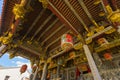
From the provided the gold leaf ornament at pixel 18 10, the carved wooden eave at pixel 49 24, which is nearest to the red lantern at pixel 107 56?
the carved wooden eave at pixel 49 24

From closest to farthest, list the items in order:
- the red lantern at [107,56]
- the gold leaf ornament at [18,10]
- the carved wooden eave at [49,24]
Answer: the gold leaf ornament at [18,10], the carved wooden eave at [49,24], the red lantern at [107,56]

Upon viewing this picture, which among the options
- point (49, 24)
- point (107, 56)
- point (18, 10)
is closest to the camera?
point (18, 10)

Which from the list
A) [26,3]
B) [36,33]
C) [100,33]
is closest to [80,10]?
[100,33]

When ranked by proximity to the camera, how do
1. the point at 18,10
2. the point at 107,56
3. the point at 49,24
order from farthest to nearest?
the point at 49,24 < the point at 107,56 < the point at 18,10

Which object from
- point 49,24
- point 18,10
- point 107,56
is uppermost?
point 49,24

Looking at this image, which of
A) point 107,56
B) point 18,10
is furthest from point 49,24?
point 107,56

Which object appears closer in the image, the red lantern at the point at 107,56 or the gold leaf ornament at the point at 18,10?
the gold leaf ornament at the point at 18,10

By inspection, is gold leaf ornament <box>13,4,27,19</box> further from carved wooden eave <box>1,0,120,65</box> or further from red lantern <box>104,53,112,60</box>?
red lantern <box>104,53,112,60</box>

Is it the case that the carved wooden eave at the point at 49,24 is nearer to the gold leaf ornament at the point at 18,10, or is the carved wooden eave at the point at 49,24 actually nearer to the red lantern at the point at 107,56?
the gold leaf ornament at the point at 18,10

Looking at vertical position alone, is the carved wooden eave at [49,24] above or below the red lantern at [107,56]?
above

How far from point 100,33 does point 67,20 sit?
141 centimetres

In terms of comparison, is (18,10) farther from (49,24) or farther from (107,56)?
(107,56)

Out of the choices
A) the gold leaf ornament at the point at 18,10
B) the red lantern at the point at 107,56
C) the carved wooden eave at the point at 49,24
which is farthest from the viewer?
the red lantern at the point at 107,56

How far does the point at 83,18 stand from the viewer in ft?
14.4
